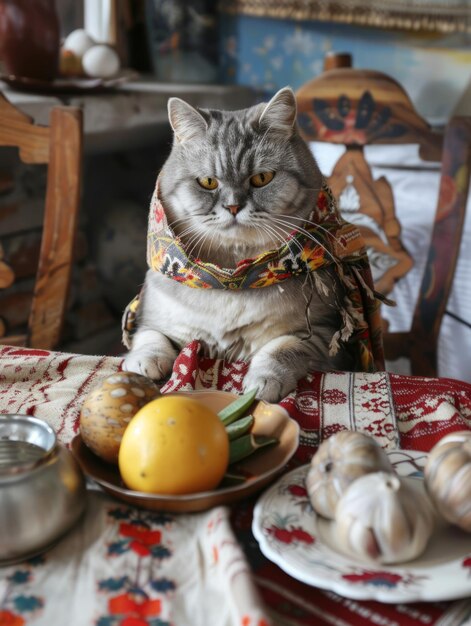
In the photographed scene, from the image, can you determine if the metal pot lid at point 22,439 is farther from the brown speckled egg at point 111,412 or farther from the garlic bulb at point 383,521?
the garlic bulb at point 383,521

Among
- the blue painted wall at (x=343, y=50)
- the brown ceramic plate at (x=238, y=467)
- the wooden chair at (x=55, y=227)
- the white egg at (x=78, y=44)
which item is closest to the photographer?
the brown ceramic plate at (x=238, y=467)

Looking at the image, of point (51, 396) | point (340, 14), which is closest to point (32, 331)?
point (51, 396)

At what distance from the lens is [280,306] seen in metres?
1.19

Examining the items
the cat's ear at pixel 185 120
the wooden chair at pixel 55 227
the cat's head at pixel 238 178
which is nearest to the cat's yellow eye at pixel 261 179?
the cat's head at pixel 238 178

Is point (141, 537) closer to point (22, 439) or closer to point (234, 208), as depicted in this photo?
point (22, 439)

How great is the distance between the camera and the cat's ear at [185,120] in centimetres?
117

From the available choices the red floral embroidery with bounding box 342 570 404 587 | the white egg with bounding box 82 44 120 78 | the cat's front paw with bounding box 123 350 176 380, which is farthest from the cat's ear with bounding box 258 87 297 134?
→ the white egg with bounding box 82 44 120 78

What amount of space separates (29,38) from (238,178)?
49.0 inches

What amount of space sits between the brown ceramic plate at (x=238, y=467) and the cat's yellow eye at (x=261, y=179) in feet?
1.42

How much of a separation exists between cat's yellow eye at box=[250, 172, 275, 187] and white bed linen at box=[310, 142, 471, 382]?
102cm

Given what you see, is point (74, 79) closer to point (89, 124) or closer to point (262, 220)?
point (89, 124)

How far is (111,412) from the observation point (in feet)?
2.39

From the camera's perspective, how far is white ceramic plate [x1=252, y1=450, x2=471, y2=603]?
552 mm

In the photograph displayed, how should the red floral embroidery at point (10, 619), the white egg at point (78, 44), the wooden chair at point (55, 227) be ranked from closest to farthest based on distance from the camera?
the red floral embroidery at point (10, 619), the wooden chair at point (55, 227), the white egg at point (78, 44)
